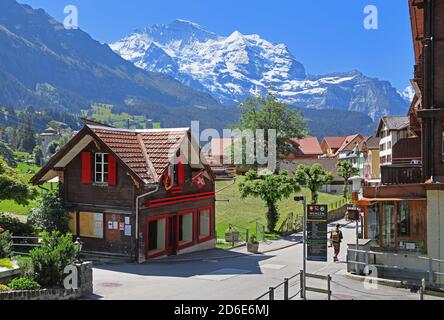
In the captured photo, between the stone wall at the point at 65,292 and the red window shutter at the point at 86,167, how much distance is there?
417 inches

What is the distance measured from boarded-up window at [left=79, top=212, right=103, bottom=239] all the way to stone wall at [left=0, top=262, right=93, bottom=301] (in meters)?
9.69

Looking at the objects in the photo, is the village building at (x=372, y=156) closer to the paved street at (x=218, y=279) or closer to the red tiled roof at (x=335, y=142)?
the paved street at (x=218, y=279)

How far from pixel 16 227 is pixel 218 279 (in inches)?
464

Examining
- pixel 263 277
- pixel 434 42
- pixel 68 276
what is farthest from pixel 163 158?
pixel 434 42

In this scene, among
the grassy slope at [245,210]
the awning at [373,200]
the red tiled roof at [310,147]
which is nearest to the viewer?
the awning at [373,200]

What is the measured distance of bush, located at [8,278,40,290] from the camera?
52.9 ft

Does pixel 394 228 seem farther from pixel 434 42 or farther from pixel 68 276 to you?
pixel 68 276

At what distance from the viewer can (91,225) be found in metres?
28.2

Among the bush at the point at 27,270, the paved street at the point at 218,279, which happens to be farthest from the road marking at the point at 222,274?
the bush at the point at 27,270

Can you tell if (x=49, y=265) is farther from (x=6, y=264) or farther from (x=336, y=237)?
(x=336, y=237)

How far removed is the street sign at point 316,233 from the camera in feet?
60.8

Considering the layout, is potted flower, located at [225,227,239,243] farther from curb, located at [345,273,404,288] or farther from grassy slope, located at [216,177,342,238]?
curb, located at [345,273,404,288]

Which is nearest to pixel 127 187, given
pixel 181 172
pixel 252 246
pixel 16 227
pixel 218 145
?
pixel 181 172

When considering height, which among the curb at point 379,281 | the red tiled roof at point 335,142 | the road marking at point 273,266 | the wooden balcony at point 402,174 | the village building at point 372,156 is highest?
the red tiled roof at point 335,142
